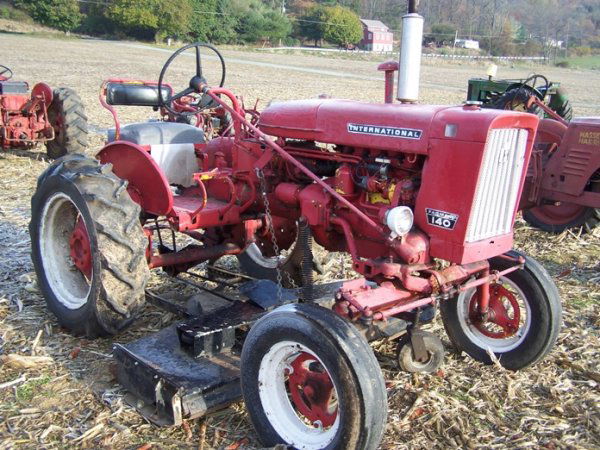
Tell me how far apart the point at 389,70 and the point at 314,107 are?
0.51m

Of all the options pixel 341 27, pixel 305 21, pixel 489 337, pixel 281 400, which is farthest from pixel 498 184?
pixel 305 21

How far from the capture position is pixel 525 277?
362cm

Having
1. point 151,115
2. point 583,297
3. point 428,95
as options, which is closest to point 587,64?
point 428,95

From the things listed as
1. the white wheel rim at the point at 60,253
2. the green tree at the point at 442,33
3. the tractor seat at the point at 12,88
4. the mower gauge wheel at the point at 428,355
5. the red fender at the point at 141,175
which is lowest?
the mower gauge wheel at the point at 428,355

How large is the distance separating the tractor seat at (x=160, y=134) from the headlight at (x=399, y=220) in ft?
6.83

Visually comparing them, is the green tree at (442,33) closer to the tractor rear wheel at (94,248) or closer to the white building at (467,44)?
the white building at (467,44)

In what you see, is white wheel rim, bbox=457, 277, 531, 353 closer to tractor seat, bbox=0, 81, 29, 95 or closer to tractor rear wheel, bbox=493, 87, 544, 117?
tractor rear wheel, bbox=493, 87, 544, 117

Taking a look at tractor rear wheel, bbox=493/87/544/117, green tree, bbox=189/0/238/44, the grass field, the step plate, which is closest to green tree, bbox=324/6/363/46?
green tree, bbox=189/0/238/44

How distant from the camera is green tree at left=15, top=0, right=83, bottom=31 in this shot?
2160 inches

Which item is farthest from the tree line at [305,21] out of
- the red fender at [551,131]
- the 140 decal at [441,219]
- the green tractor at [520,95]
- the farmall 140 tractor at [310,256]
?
the 140 decal at [441,219]

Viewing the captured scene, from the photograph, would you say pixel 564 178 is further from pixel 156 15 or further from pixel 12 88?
pixel 156 15

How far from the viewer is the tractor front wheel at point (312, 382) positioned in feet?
8.48

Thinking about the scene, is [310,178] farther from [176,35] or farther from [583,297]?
[176,35]

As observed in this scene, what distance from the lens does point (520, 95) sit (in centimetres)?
848
